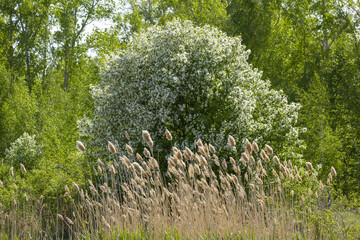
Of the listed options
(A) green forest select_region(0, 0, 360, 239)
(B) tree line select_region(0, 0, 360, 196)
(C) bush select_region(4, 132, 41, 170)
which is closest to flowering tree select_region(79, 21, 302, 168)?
(A) green forest select_region(0, 0, 360, 239)

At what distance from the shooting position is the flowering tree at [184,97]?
13852 millimetres

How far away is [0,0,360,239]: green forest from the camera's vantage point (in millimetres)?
5867

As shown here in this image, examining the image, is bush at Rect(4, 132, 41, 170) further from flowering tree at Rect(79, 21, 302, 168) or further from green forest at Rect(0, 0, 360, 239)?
flowering tree at Rect(79, 21, 302, 168)

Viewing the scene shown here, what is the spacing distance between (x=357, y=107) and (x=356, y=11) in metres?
8.90

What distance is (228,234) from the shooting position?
5316 millimetres

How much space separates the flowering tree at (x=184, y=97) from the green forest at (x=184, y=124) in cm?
6

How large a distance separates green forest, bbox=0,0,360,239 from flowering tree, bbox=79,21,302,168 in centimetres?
6

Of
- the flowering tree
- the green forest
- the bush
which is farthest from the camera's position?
the bush

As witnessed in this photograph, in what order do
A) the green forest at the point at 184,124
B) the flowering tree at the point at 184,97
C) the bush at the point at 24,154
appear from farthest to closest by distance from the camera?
the bush at the point at 24,154 → the flowering tree at the point at 184,97 → the green forest at the point at 184,124

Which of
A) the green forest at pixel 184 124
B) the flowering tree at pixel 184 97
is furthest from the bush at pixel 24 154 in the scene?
the flowering tree at pixel 184 97

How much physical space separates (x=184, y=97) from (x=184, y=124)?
3.21 feet

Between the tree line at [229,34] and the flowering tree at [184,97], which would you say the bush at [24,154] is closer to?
the tree line at [229,34]

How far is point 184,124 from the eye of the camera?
47.2 feet

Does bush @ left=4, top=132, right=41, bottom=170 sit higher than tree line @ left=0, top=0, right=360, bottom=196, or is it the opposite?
tree line @ left=0, top=0, right=360, bottom=196
